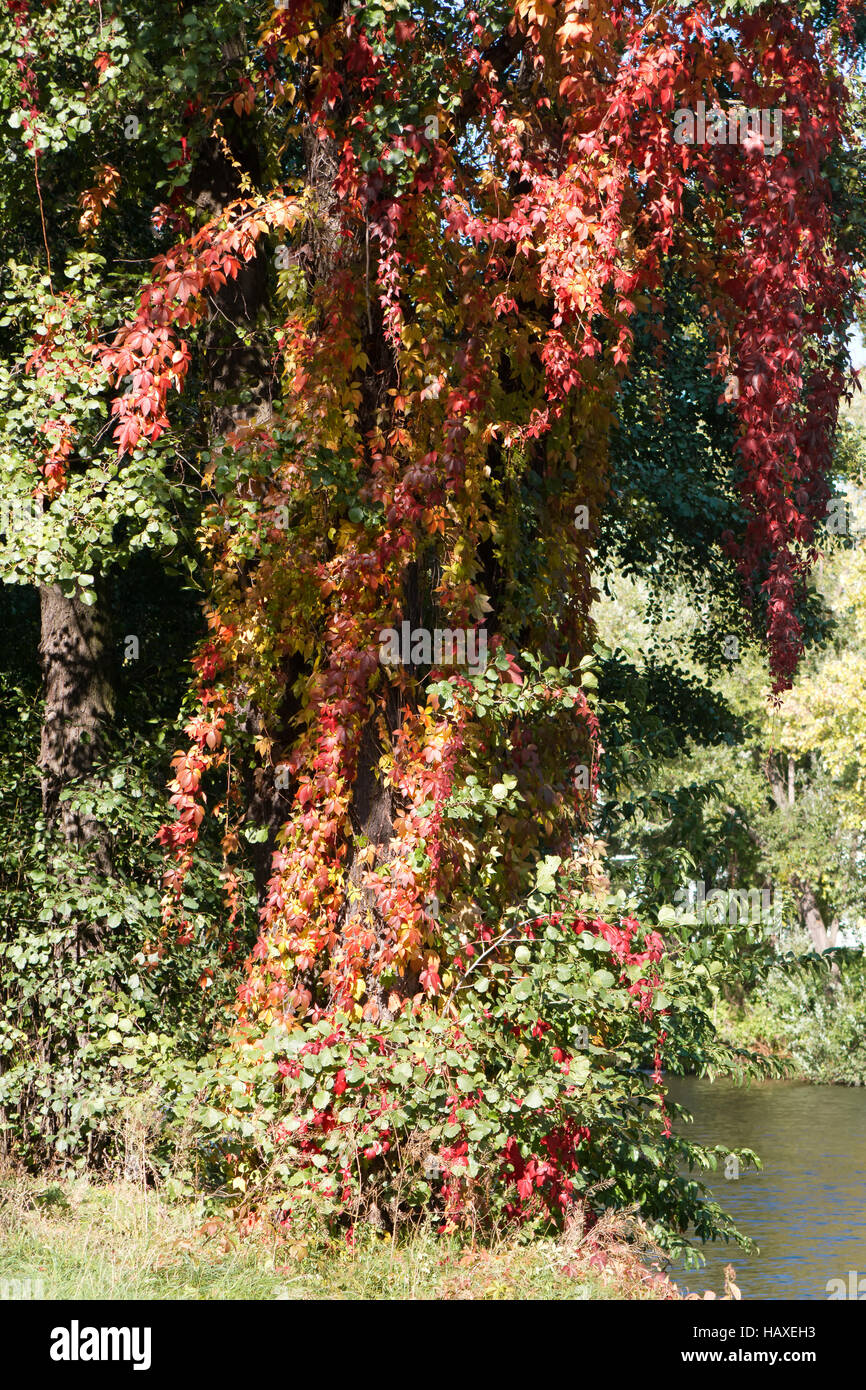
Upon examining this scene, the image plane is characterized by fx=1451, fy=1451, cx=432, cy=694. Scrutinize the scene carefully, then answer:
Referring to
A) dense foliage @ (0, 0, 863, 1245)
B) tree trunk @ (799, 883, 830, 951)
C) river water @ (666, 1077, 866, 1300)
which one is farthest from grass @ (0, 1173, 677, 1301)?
tree trunk @ (799, 883, 830, 951)

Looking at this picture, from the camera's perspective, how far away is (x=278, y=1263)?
750 cm

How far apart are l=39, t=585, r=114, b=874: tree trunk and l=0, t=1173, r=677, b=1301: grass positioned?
3681mm

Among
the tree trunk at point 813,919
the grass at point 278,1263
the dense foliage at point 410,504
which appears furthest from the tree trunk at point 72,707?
the tree trunk at point 813,919

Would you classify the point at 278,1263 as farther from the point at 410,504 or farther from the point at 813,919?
the point at 813,919

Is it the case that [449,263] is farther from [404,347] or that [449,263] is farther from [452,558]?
[452,558]

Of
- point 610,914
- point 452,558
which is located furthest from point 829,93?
point 610,914

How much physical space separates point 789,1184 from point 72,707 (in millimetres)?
13716

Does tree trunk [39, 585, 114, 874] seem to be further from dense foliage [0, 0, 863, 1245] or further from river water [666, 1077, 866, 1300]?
river water [666, 1077, 866, 1300]

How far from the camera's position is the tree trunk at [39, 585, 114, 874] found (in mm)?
11500

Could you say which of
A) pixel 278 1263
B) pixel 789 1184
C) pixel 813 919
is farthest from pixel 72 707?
pixel 813 919

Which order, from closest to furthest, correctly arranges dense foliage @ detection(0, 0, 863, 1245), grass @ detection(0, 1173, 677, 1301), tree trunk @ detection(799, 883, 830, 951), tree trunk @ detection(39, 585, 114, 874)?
grass @ detection(0, 1173, 677, 1301) < dense foliage @ detection(0, 0, 863, 1245) < tree trunk @ detection(39, 585, 114, 874) < tree trunk @ detection(799, 883, 830, 951)

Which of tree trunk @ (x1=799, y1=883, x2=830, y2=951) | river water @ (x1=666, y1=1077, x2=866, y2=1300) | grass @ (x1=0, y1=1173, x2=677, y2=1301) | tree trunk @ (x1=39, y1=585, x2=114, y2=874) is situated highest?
tree trunk @ (x1=39, y1=585, x2=114, y2=874)

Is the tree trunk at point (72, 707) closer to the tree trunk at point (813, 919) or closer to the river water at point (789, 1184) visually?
the river water at point (789, 1184)

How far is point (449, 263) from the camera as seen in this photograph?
894 centimetres
